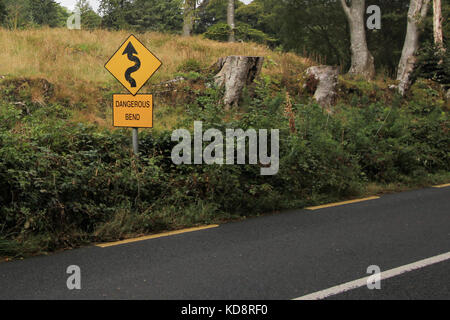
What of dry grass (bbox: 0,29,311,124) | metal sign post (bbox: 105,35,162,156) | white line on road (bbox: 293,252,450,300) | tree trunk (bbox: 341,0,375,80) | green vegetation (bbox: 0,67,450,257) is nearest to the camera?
white line on road (bbox: 293,252,450,300)

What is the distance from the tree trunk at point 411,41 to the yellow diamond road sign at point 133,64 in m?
16.2

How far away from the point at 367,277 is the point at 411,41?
21249 mm

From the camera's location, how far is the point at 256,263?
557 centimetres

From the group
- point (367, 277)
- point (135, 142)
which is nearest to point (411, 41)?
point (135, 142)

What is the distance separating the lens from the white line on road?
459 cm

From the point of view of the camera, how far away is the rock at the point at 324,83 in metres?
16.6

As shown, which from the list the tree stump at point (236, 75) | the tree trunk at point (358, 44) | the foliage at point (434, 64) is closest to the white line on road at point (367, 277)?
the tree stump at point (236, 75)

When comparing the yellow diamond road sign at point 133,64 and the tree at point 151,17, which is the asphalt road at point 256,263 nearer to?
the yellow diamond road sign at point 133,64

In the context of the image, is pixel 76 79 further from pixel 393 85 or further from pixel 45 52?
pixel 393 85

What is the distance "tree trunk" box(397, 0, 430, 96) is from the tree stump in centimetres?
966

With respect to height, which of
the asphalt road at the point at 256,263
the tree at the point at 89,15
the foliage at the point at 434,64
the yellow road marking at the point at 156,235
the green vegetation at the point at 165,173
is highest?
→ the tree at the point at 89,15

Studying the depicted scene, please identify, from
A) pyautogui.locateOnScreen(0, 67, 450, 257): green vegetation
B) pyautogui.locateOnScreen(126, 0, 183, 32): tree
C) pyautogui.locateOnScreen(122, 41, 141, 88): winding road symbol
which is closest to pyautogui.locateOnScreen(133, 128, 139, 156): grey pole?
pyautogui.locateOnScreen(0, 67, 450, 257): green vegetation

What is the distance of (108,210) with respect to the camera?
23.4ft

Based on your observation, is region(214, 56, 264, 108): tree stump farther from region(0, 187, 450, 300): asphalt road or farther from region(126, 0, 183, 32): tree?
region(126, 0, 183, 32): tree
